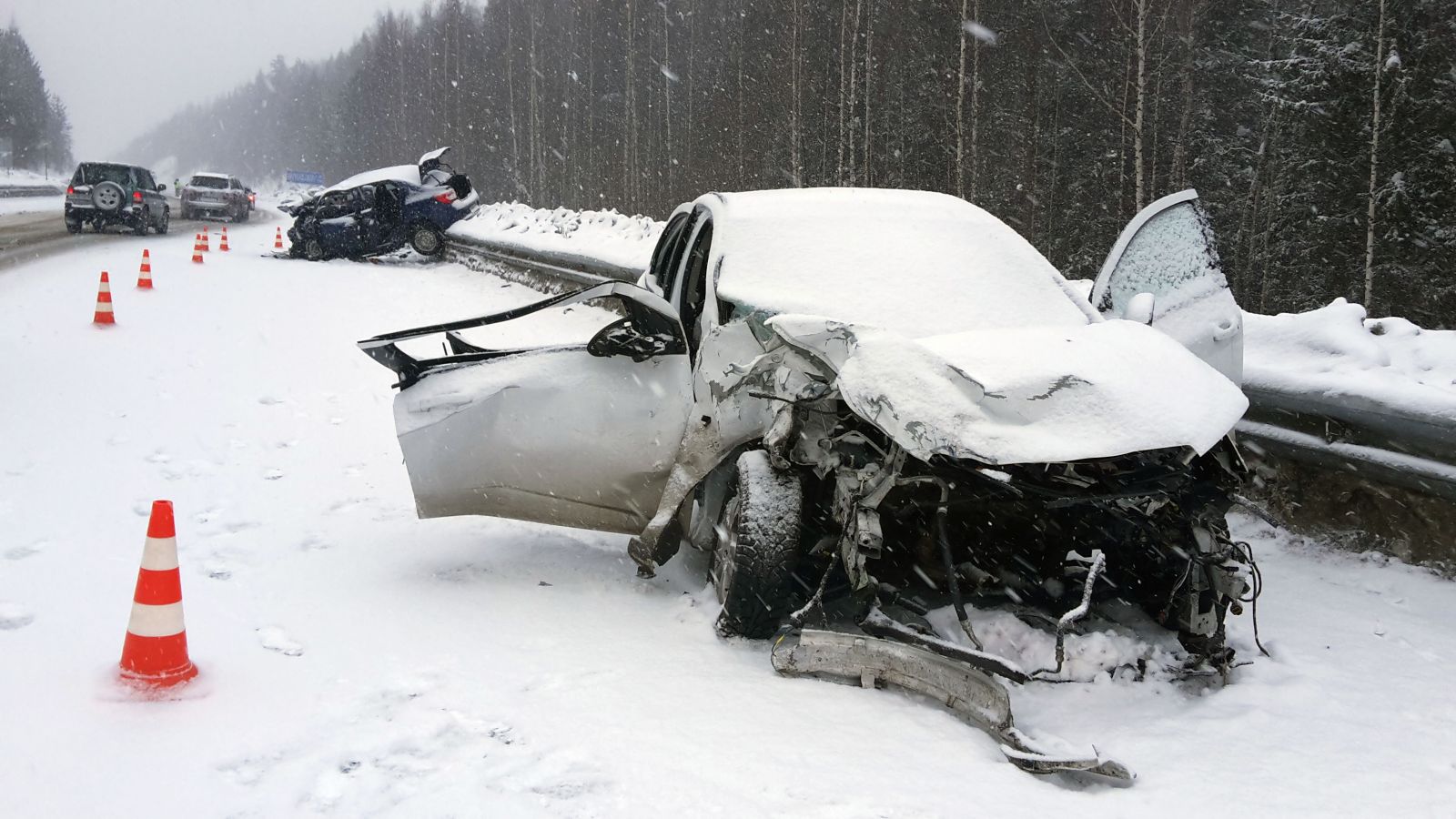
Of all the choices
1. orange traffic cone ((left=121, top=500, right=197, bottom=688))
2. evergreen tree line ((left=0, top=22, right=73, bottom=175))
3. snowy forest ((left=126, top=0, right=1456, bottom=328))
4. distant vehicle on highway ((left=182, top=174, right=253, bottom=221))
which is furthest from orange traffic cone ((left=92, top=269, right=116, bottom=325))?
evergreen tree line ((left=0, top=22, right=73, bottom=175))

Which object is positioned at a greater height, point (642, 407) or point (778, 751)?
point (642, 407)

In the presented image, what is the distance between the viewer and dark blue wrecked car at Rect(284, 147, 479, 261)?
19.6 metres

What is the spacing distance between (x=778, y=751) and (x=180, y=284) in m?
14.9

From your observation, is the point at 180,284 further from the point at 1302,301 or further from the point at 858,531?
the point at 1302,301

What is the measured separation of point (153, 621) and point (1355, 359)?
546cm

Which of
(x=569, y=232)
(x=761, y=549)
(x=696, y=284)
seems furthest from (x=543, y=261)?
(x=761, y=549)

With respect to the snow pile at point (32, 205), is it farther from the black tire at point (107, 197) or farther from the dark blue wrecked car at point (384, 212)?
the dark blue wrecked car at point (384, 212)

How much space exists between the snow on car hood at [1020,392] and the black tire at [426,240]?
682 inches

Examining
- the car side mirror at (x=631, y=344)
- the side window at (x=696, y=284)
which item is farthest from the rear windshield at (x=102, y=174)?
the car side mirror at (x=631, y=344)

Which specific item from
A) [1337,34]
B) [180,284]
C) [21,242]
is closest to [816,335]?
[180,284]

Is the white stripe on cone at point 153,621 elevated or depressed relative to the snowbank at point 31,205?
depressed

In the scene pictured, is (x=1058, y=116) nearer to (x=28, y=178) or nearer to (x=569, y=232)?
(x=569, y=232)

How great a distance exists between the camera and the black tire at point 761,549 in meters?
3.96

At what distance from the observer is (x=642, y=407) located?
15.5 ft
